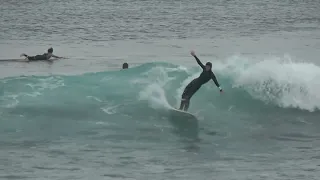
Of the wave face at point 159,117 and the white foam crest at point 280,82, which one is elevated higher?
the white foam crest at point 280,82

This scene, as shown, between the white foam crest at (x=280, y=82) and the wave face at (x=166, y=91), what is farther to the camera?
the white foam crest at (x=280, y=82)

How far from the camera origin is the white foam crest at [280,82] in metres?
25.9

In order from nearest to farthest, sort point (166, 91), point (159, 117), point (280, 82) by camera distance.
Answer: point (159, 117), point (166, 91), point (280, 82)

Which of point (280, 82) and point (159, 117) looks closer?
point (159, 117)

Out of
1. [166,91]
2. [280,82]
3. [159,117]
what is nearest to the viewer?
[159,117]

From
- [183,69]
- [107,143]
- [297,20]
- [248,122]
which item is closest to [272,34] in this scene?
[297,20]

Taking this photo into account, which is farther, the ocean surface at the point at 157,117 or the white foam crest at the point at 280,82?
the white foam crest at the point at 280,82

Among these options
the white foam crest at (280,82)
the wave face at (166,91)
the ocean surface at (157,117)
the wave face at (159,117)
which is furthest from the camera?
the white foam crest at (280,82)

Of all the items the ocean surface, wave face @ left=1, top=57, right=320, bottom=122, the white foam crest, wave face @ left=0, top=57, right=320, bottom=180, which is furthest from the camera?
the white foam crest

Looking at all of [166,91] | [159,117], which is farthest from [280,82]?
[159,117]

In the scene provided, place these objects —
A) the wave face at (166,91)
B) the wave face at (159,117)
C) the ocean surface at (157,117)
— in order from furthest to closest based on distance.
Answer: the wave face at (166,91) → the wave face at (159,117) → the ocean surface at (157,117)

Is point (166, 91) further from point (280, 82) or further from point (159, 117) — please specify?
point (280, 82)

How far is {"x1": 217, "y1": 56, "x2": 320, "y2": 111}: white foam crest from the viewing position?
25922 millimetres

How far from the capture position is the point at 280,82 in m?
26.7
